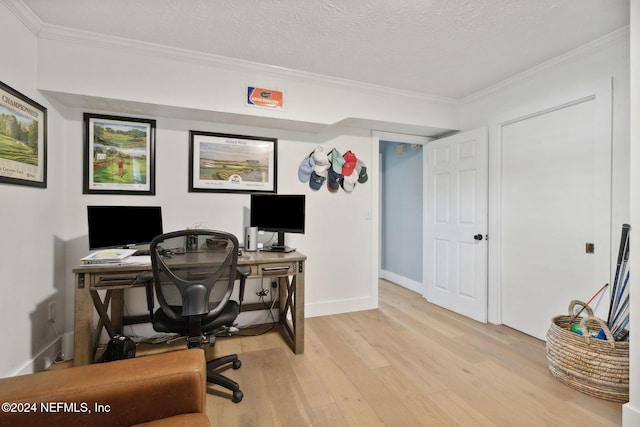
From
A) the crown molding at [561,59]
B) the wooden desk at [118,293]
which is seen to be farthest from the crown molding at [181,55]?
the wooden desk at [118,293]

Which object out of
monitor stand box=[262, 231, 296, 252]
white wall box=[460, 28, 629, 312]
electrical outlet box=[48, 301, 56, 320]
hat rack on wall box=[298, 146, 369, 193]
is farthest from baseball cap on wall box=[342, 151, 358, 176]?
electrical outlet box=[48, 301, 56, 320]

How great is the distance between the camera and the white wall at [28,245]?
5.91 ft

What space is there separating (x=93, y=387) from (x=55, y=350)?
6.31ft

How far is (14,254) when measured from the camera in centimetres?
187

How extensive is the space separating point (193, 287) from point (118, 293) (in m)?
1.31

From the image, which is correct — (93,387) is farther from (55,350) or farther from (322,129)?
(322,129)

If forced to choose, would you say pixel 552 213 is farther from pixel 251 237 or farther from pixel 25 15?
pixel 25 15

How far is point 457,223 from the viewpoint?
344 centimetres

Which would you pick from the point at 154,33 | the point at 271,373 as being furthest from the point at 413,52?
the point at 271,373

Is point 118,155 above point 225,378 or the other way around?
above

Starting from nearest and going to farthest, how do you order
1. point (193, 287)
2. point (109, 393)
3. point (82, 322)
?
point (109, 393)
point (193, 287)
point (82, 322)

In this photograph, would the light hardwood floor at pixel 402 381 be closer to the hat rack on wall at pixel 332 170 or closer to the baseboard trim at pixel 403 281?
the baseboard trim at pixel 403 281

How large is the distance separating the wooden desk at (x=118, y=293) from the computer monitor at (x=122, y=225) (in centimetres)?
32

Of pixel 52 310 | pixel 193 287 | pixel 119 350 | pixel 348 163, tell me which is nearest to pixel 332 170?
pixel 348 163
